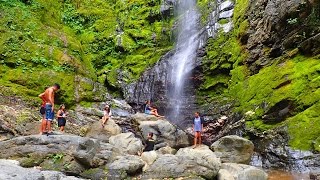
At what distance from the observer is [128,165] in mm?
9039

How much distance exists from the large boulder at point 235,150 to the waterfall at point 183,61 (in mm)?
6791

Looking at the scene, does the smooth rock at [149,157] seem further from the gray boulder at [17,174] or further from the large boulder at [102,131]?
the gray boulder at [17,174]

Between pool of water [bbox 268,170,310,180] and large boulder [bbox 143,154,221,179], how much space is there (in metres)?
2.18

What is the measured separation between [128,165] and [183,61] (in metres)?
13.2

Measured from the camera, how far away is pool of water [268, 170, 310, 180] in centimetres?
1013

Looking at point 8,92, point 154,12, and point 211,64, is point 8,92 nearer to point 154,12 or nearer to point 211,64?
point 211,64

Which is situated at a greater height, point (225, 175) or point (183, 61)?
point (183, 61)

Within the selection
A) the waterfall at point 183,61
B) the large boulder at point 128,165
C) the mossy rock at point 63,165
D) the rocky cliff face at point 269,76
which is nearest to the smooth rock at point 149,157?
the large boulder at point 128,165

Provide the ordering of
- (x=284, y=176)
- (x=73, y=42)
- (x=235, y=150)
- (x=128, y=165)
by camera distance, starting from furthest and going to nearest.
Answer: (x=73, y=42) → (x=235, y=150) → (x=284, y=176) → (x=128, y=165)

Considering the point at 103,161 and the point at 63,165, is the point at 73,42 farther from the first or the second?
the point at 63,165

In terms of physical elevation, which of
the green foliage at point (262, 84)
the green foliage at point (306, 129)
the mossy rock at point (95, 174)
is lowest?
the mossy rock at point (95, 174)

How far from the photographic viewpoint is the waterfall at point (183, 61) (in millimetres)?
19719

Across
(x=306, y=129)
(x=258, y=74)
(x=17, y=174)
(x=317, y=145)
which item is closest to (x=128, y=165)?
(x=17, y=174)

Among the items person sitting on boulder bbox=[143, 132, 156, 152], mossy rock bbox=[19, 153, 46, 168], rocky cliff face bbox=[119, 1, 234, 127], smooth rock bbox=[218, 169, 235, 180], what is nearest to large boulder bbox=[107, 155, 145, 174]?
mossy rock bbox=[19, 153, 46, 168]
